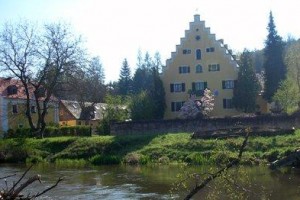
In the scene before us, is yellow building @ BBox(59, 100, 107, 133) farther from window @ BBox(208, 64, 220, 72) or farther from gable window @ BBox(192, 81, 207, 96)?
window @ BBox(208, 64, 220, 72)

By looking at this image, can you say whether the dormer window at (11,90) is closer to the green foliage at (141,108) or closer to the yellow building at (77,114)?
the yellow building at (77,114)

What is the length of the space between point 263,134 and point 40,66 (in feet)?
84.8

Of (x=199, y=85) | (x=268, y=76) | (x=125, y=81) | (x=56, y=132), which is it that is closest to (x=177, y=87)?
(x=199, y=85)

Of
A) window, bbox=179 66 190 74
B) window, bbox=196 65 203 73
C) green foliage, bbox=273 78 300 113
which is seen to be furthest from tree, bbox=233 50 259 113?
window, bbox=179 66 190 74

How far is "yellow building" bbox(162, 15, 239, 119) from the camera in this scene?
56344 mm

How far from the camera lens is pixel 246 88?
52.8m

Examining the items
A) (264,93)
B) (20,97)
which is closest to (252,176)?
(264,93)

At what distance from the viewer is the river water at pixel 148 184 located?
1917cm

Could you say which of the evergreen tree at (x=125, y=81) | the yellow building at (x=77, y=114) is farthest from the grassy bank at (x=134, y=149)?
the evergreen tree at (x=125, y=81)

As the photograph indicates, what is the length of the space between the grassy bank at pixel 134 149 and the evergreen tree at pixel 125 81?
52.5 metres

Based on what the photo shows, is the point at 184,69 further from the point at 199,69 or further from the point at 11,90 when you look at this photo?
the point at 11,90

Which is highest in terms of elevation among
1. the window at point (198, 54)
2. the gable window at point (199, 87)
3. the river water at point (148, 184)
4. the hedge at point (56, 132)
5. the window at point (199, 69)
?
the window at point (198, 54)

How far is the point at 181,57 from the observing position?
58.0m

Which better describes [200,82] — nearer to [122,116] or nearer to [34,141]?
[122,116]
